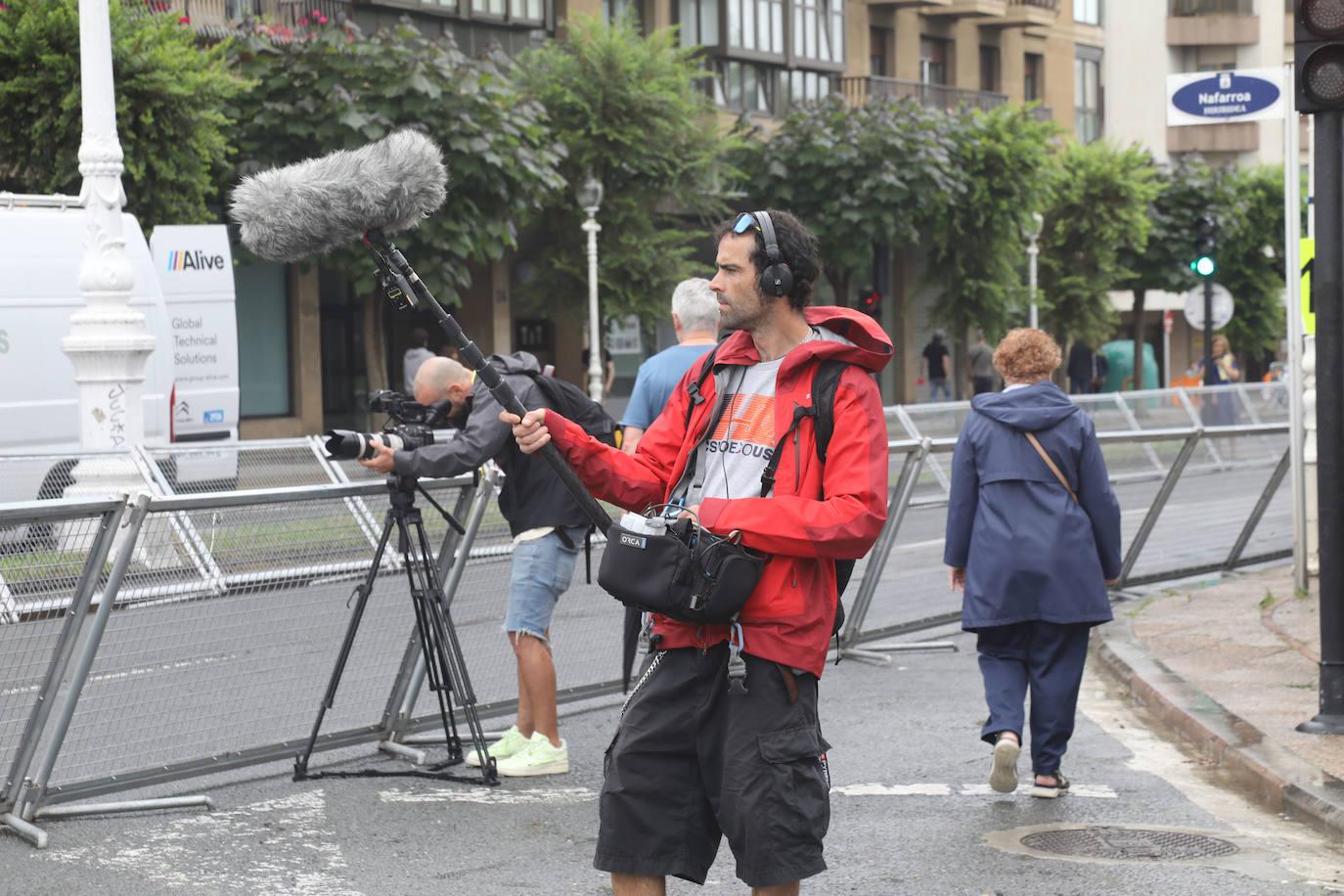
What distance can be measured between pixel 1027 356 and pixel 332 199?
3360 mm

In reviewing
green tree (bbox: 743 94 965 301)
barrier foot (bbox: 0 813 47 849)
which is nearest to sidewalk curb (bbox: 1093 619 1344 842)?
barrier foot (bbox: 0 813 47 849)

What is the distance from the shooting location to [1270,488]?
13.9 metres

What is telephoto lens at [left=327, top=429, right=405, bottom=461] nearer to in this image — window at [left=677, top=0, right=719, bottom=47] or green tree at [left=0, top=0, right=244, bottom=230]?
green tree at [left=0, top=0, right=244, bottom=230]

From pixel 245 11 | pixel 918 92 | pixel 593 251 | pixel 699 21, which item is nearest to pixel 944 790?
pixel 593 251

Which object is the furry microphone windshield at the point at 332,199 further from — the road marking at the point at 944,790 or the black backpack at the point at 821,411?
the road marking at the point at 944,790

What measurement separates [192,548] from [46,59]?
1504 cm

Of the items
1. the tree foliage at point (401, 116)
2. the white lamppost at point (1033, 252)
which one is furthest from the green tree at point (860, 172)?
the tree foliage at point (401, 116)

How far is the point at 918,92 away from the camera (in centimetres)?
4400

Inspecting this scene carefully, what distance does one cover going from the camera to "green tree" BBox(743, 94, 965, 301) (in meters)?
35.3

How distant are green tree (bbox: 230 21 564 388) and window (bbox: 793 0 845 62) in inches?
624

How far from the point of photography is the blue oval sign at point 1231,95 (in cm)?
1116

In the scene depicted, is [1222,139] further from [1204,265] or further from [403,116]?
[403,116]

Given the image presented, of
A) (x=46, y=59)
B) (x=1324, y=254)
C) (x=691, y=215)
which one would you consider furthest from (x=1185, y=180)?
(x=1324, y=254)

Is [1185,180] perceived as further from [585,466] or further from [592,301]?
[585,466]
